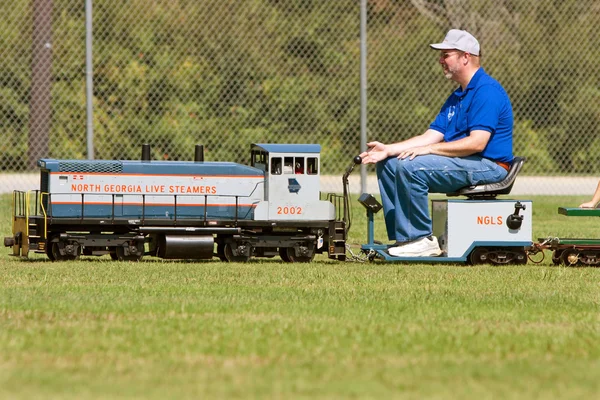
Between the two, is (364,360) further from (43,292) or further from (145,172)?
(145,172)

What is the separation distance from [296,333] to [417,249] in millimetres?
3912

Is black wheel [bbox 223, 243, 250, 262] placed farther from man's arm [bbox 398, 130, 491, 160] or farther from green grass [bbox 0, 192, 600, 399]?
man's arm [bbox 398, 130, 491, 160]

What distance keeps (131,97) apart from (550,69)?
271 inches

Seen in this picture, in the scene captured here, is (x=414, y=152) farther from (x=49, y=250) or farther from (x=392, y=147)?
(x=49, y=250)

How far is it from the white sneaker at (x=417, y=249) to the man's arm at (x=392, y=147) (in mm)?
782

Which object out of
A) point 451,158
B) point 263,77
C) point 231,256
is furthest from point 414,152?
point 263,77

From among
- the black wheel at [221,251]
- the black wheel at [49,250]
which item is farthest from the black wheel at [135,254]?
the black wheel at [221,251]

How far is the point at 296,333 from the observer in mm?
5965

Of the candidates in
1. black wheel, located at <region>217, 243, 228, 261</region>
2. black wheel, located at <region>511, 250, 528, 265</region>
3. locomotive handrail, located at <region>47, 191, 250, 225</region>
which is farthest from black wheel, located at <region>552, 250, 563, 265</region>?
black wheel, located at <region>217, 243, 228, 261</region>

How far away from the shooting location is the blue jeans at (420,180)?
9.60 metres

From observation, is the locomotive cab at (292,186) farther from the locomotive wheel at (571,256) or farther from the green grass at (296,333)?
the locomotive wheel at (571,256)

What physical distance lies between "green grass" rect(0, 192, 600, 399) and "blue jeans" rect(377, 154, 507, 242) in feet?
2.15

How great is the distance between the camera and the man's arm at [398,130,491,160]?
963 centimetres

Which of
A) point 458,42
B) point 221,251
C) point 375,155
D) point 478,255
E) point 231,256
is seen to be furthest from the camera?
point 221,251
